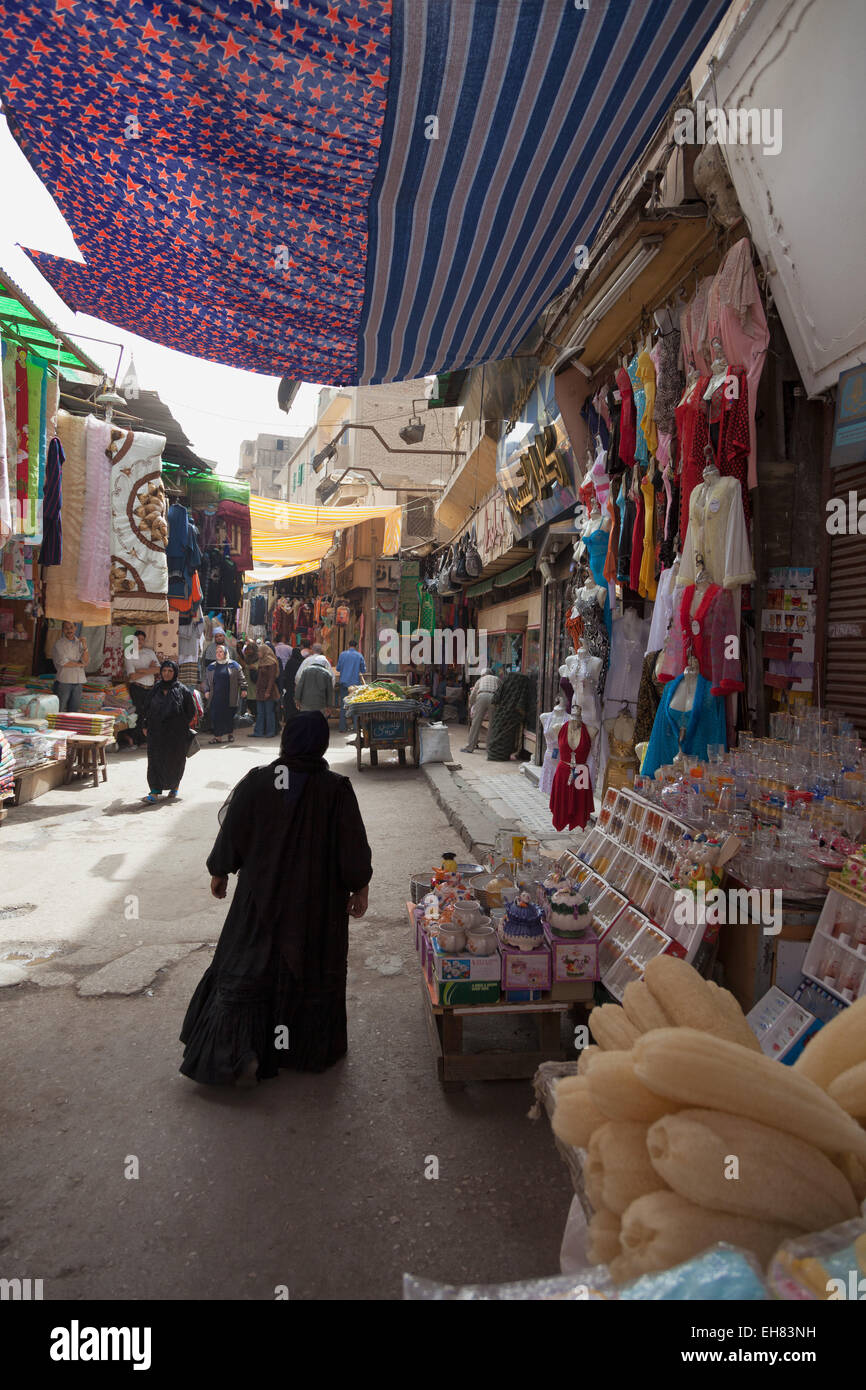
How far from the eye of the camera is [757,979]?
276 centimetres

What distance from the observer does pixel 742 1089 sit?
0.99 meters

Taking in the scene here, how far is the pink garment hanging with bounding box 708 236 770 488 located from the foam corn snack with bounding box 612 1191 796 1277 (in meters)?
3.54

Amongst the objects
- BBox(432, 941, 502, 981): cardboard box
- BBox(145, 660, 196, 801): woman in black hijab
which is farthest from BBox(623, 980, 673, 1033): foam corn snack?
BBox(145, 660, 196, 801): woman in black hijab

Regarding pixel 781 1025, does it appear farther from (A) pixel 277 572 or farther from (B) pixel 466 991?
(A) pixel 277 572

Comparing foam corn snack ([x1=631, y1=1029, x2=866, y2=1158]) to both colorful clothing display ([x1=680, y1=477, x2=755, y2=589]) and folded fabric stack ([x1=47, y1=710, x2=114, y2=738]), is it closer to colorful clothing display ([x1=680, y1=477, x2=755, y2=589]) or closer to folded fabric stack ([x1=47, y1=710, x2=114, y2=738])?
colorful clothing display ([x1=680, y1=477, x2=755, y2=589])

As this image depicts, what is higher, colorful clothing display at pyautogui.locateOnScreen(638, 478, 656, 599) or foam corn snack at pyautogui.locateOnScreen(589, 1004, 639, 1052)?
colorful clothing display at pyautogui.locateOnScreen(638, 478, 656, 599)

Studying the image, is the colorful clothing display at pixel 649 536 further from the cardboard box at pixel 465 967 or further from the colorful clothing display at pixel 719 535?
the cardboard box at pixel 465 967

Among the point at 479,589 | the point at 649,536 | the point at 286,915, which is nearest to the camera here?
the point at 286,915

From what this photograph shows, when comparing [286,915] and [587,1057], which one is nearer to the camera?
[587,1057]

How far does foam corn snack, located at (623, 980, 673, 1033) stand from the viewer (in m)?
1.33

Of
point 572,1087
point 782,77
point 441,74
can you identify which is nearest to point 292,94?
point 441,74

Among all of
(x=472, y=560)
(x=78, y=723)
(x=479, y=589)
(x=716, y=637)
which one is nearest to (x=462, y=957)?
(x=716, y=637)

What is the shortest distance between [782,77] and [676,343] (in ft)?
4.99

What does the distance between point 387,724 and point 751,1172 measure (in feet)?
35.0
